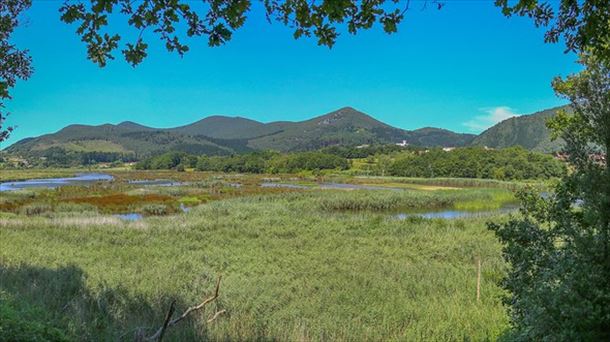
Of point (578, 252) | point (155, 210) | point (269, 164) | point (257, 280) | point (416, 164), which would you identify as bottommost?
point (155, 210)

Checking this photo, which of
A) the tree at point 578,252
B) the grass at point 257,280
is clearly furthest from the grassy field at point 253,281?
the tree at point 578,252

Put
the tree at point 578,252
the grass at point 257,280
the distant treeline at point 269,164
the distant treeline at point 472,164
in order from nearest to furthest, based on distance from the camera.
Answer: the tree at point 578,252 → the grass at point 257,280 → the distant treeline at point 472,164 → the distant treeline at point 269,164

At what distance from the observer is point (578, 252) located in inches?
167

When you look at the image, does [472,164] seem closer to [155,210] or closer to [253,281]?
[155,210]

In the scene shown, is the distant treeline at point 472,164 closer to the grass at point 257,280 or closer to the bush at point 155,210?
the bush at point 155,210

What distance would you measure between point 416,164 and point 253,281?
123828 millimetres

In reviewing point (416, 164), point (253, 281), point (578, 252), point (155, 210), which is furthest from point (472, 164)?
point (578, 252)

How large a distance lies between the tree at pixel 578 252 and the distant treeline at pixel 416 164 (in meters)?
75.0

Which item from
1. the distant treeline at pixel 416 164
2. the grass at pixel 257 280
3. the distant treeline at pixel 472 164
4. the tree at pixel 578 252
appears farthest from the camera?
the distant treeline at pixel 416 164

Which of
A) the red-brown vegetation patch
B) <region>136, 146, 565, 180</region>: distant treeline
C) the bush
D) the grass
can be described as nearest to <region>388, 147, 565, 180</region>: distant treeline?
<region>136, 146, 565, 180</region>: distant treeline

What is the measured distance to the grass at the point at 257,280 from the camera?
8.69 metres

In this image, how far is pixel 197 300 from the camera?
10.9m

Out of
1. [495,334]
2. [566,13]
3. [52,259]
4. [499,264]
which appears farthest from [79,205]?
[566,13]

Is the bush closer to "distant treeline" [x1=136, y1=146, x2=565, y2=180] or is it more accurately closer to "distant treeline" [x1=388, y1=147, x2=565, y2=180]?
"distant treeline" [x1=136, y1=146, x2=565, y2=180]
